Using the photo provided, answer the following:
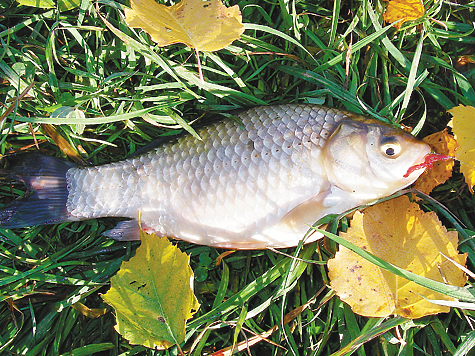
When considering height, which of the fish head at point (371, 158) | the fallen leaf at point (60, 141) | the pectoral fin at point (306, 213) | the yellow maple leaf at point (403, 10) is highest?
the yellow maple leaf at point (403, 10)

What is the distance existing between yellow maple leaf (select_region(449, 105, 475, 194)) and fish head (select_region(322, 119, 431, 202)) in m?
0.18

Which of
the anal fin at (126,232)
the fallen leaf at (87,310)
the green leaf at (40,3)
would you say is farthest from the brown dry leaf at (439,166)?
the green leaf at (40,3)

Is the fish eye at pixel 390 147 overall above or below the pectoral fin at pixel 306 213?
above

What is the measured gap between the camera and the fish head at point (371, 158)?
1.73 metres

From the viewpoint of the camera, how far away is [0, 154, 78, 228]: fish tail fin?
206 centimetres

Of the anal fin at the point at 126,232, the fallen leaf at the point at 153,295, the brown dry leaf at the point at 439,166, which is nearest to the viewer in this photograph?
the fallen leaf at the point at 153,295

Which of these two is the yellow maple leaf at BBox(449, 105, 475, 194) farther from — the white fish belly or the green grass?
the white fish belly

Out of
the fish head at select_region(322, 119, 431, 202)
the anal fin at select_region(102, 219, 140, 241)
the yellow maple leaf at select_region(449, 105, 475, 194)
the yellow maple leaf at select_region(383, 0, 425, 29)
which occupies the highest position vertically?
the yellow maple leaf at select_region(383, 0, 425, 29)

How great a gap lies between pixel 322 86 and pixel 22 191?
6.64ft

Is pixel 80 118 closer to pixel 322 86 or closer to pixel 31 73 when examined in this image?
pixel 31 73

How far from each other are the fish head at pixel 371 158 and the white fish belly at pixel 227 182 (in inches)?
2.7

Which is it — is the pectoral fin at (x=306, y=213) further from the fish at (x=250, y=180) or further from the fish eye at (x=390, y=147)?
the fish eye at (x=390, y=147)

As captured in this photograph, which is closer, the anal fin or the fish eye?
the fish eye

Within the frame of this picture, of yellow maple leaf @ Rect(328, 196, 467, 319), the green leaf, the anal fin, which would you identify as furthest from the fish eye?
the green leaf
